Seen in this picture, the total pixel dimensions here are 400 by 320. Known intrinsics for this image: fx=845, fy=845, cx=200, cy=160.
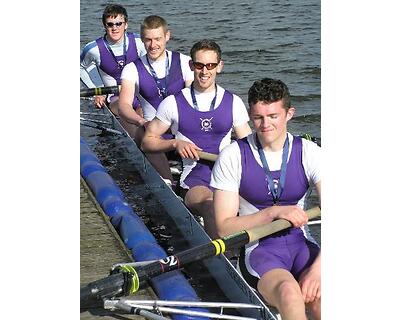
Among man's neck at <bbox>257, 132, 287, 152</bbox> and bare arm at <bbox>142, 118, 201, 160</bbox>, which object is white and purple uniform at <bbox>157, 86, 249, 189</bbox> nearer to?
bare arm at <bbox>142, 118, 201, 160</bbox>

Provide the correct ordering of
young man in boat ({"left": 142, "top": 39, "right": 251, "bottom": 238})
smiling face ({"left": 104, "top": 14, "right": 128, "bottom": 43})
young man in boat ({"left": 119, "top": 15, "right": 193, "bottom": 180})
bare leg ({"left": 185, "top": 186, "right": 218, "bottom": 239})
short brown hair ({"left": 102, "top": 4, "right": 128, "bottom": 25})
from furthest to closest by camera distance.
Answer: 1. smiling face ({"left": 104, "top": 14, "right": 128, "bottom": 43})
2. short brown hair ({"left": 102, "top": 4, "right": 128, "bottom": 25})
3. young man in boat ({"left": 119, "top": 15, "right": 193, "bottom": 180})
4. young man in boat ({"left": 142, "top": 39, "right": 251, "bottom": 238})
5. bare leg ({"left": 185, "top": 186, "right": 218, "bottom": 239})

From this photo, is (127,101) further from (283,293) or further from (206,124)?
(283,293)

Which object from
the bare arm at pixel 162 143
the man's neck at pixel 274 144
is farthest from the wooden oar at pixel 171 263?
the bare arm at pixel 162 143

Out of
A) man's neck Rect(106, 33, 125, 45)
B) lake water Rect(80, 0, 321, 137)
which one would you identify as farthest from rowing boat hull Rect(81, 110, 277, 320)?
lake water Rect(80, 0, 321, 137)

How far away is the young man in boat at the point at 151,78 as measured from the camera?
259 inches

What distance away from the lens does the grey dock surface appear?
4426mm

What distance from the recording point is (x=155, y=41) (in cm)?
650

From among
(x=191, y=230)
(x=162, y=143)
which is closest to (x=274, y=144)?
(x=191, y=230)

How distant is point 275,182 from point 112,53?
4224 mm

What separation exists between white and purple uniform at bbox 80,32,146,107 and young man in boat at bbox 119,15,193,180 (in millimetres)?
1206

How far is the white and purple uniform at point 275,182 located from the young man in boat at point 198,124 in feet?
3.53
